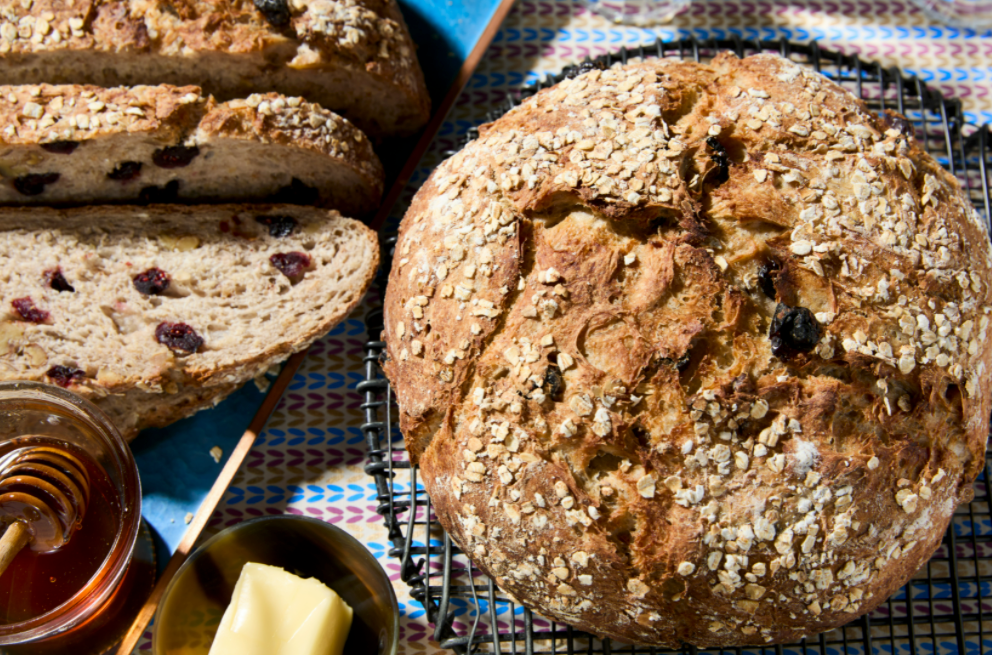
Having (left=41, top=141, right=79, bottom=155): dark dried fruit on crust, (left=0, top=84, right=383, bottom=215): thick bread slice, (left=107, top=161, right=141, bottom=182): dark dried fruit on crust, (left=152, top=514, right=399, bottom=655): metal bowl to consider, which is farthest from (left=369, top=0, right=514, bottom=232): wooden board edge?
(left=152, top=514, right=399, bottom=655): metal bowl

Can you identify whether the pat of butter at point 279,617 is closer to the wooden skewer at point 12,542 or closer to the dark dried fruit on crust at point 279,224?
the wooden skewer at point 12,542

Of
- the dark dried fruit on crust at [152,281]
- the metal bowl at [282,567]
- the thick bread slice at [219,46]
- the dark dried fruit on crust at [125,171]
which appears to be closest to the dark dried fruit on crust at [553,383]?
the metal bowl at [282,567]

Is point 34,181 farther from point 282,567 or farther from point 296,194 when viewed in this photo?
point 282,567

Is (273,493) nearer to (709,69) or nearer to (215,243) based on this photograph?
(215,243)

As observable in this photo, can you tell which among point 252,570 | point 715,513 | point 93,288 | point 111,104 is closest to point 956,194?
point 715,513

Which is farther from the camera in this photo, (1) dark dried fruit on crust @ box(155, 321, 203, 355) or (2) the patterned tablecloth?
(2) the patterned tablecloth

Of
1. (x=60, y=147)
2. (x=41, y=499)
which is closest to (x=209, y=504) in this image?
(x=41, y=499)

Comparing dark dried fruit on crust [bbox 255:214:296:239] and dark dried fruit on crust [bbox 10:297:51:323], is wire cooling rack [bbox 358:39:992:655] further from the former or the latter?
dark dried fruit on crust [bbox 10:297:51:323]
